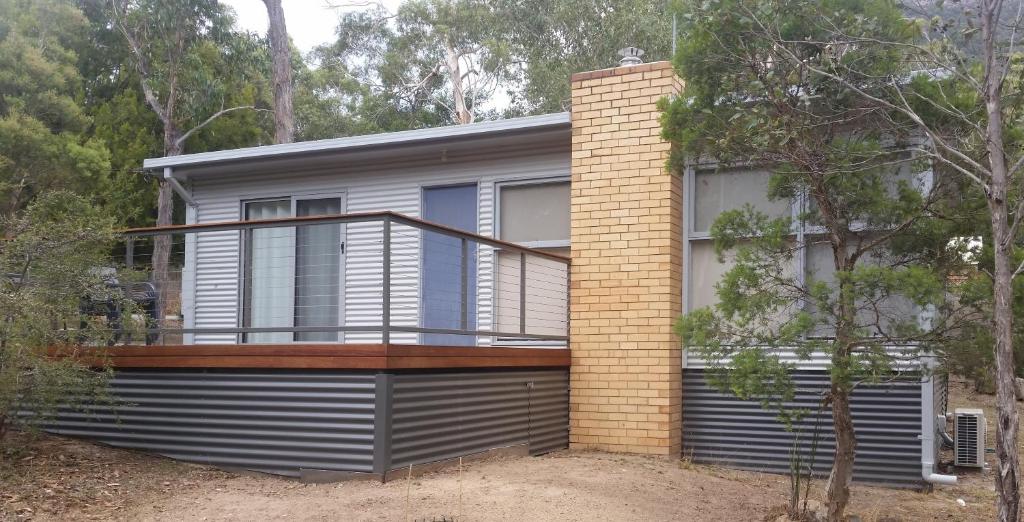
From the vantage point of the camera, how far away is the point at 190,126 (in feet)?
97.8

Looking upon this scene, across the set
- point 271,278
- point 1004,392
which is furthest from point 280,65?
point 1004,392

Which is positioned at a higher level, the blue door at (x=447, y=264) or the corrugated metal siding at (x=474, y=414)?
the blue door at (x=447, y=264)

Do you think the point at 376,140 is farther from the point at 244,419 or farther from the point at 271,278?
the point at 244,419

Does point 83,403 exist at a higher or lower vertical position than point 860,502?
higher

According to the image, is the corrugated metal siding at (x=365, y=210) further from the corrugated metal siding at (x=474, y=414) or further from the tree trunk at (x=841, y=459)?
the tree trunk at (x=841, y=459)

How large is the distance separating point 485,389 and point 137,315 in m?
2.84

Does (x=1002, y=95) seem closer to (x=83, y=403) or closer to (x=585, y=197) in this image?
(x=585, y=197)

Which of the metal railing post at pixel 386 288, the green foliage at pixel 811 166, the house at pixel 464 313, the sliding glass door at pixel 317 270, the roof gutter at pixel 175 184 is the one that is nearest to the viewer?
the green foliage at pixel 811 166

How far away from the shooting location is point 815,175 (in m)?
6.18

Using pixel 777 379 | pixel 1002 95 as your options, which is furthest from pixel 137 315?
pixel 1002 95

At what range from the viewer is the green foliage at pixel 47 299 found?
6.73 meters

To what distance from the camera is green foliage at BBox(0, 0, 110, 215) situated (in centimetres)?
2577

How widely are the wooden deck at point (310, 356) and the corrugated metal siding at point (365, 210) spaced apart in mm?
1812

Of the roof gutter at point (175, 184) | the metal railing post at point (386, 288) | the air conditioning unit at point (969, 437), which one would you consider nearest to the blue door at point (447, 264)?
the metal railing post at point (386, 288)
